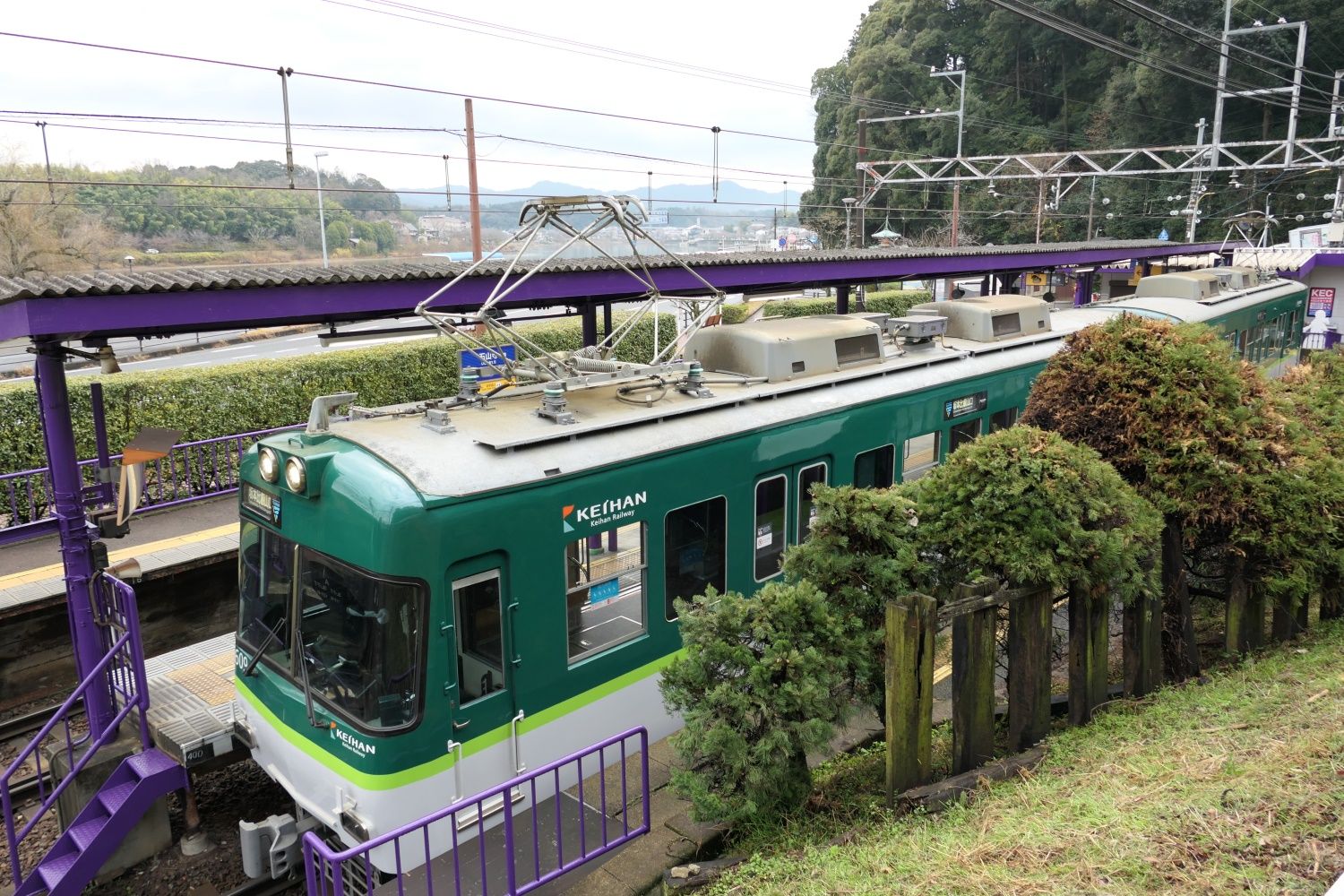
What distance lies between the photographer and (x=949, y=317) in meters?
11.5

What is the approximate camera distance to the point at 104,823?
648cm

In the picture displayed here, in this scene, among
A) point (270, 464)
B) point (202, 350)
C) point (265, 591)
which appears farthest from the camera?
point (202, 350)

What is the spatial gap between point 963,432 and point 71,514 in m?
8.19

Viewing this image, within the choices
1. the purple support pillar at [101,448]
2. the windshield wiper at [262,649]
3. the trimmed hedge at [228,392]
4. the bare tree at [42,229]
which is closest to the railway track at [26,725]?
the purple support pillar at [101,448]

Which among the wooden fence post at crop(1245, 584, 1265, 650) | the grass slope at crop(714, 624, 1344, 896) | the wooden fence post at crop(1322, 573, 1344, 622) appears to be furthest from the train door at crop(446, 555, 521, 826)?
the wooden fence post at crop(1322, 573, 1344, 622)

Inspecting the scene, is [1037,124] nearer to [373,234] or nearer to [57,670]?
[373,234]

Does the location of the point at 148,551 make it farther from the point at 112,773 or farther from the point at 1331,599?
the point at 1331,599

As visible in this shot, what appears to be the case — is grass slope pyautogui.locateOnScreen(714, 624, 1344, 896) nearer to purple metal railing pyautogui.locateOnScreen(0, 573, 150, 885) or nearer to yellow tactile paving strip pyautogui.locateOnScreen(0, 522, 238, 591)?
purple metal railing pyautogui.locateOnScreen(0, 573, 150, 885)

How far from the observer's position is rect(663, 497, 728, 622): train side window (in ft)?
22.4

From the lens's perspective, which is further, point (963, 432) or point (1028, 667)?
point (963, 432)

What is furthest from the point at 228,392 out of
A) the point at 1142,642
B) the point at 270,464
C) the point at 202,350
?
the point at 202,350

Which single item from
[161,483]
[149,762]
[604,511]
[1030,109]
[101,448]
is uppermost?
[1030,109]

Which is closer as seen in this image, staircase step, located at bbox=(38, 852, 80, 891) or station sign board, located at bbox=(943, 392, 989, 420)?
staircase step, located at bbox=(38, 852, 80, 891)

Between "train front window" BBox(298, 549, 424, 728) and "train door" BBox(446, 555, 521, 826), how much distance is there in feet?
0.97
